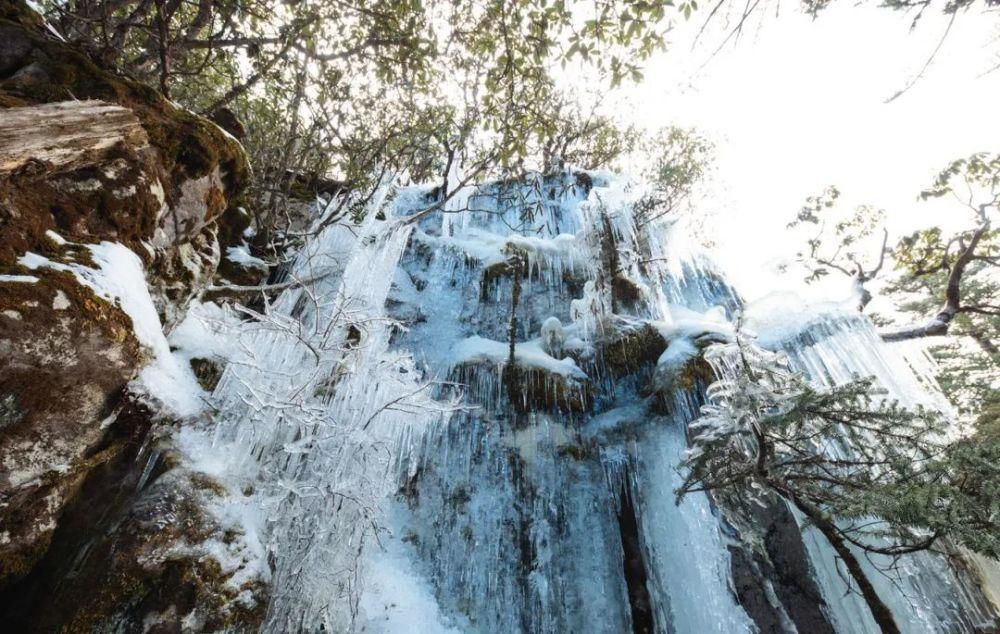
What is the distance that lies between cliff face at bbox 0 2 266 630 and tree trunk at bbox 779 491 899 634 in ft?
15.4

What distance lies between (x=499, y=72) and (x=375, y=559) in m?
6.29

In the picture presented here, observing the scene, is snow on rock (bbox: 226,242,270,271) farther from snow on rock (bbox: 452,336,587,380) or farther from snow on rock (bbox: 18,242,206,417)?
snow on rock (bbox: 452,336,587,380)

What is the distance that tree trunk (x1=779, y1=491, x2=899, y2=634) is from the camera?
3568 mm

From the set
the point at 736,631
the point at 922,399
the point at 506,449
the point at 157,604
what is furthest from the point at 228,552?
the point at 922,399

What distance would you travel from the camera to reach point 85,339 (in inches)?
119

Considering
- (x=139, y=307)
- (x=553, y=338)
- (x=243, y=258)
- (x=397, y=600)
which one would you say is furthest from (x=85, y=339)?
(x=553, y=338)

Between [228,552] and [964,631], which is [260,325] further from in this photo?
[964,631]

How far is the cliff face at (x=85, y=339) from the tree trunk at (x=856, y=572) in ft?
15.4

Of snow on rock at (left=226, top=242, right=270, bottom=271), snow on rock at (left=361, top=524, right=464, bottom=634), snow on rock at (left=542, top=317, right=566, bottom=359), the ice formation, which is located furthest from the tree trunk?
snow on rock at (left=226, top=242, right=270, bottom=271)

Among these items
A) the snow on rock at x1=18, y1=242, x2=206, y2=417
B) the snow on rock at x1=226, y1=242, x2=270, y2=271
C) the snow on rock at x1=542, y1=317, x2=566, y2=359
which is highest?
the snow on rock at x1=542, y1=317, x2=566, y2=359

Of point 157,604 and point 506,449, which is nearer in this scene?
point 157,604

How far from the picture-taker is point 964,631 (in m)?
4.75

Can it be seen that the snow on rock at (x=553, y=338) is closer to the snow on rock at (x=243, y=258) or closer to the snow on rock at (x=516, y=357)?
the snow on rock at (x=516, y=357)

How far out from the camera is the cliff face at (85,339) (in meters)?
2.79
